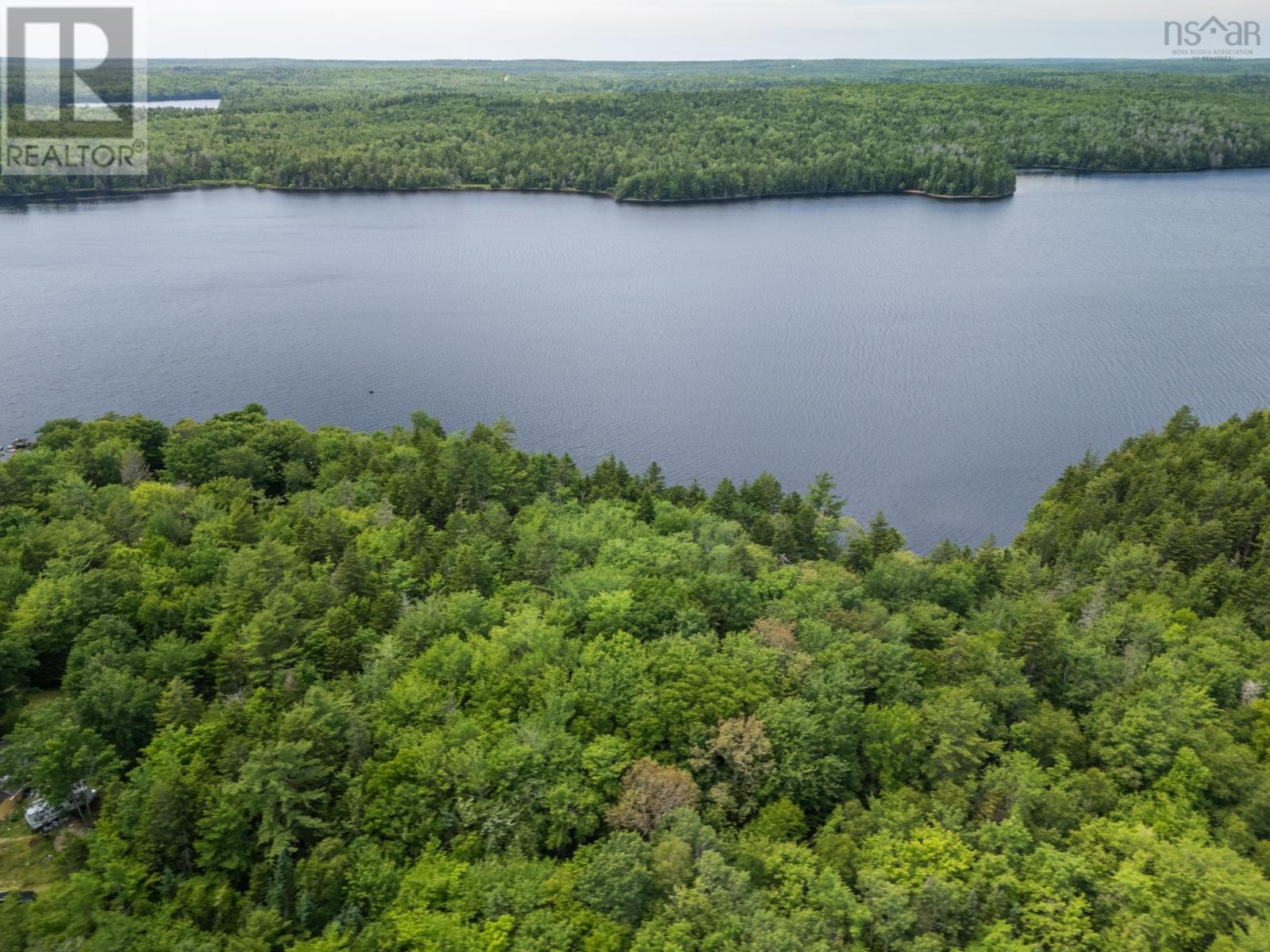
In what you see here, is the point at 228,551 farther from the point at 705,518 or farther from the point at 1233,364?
the point at 1233,364

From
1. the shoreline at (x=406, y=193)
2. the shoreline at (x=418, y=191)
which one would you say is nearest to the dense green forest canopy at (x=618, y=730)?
the shoreline at (x=418, y=191)

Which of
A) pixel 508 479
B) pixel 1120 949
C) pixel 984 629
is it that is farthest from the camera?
pixel 508 479

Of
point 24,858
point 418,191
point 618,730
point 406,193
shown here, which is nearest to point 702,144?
point 418,191

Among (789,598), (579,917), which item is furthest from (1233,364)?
(579,917)

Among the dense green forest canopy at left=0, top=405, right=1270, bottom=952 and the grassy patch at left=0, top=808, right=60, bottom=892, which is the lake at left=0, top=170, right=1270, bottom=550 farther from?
the grassy patch at left=0, top=808, right=60, bottom=892

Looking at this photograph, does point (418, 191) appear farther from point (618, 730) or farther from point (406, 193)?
point (618, 730)

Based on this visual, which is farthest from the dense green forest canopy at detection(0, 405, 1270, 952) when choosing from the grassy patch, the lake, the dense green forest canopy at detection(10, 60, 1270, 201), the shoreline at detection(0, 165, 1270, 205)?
the dense green forest canopy at detection(10, 60, 1270, 201)
